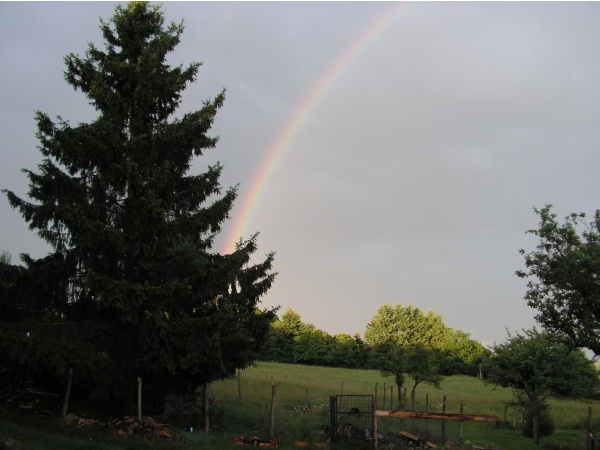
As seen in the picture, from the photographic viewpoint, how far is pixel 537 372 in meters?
25.3

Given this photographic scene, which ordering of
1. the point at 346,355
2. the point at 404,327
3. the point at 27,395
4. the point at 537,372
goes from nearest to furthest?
the point at 27,395, the point at 537,372, the point at 346,355, the point at 404,327

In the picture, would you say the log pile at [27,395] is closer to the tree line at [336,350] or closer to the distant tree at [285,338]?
the tree line at [336,350]

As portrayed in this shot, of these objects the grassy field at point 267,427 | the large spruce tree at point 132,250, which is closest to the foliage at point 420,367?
the grassy field at point 267,427

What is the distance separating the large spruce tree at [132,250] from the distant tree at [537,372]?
14.2 meters

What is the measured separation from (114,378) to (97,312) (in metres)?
2.65

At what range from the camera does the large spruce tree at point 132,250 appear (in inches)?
618

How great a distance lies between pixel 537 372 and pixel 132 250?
64.2 feet

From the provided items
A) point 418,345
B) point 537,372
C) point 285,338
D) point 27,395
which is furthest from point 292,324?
point 27,395

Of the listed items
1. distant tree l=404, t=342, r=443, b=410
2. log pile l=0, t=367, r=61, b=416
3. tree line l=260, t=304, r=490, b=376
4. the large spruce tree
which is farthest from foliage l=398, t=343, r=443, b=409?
tree line l=260, t=304, r=490, b=376

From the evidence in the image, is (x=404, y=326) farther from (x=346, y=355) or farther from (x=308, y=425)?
(x=308, y=425)

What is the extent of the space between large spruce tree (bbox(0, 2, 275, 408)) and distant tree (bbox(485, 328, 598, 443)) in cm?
1420

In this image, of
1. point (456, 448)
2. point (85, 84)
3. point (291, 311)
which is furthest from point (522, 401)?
point (291, 311)

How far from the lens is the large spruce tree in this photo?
1570 cm

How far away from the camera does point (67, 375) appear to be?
1578 centimetres
